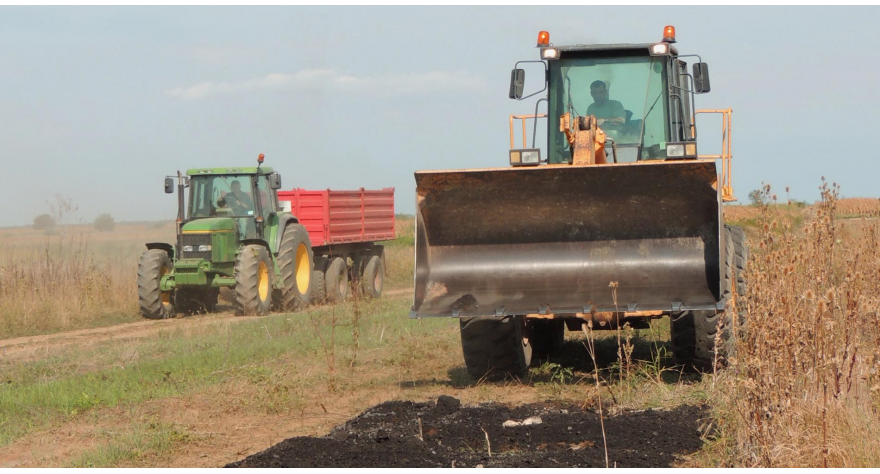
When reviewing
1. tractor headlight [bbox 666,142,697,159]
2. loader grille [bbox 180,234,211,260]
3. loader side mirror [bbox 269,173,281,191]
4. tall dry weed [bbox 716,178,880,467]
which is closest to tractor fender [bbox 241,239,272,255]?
loader grille [bbox 180,234,211,260]

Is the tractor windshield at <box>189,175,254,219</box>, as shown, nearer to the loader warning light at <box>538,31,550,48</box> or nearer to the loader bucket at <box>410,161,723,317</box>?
the loader warning light at <box>538,31,550,48</box>

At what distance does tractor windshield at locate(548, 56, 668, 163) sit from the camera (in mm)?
8812

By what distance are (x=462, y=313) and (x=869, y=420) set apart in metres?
3.20

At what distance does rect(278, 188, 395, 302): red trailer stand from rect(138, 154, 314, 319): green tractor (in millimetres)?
985

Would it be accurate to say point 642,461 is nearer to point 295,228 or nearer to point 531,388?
point 531,388

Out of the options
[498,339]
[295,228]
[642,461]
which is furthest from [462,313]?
[295,228]

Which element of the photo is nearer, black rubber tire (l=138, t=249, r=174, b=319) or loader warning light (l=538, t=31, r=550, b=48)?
loader warning light (l=538, t=31, r=550, b=48)

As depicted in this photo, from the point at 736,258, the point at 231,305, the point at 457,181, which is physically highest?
the point at 457,181

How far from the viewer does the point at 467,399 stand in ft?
23.6

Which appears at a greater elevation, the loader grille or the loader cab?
the loader cab

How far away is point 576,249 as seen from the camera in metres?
7.53

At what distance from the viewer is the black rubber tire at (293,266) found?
51.7 feet

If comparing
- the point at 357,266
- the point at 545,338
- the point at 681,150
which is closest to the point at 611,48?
the point at 681,150

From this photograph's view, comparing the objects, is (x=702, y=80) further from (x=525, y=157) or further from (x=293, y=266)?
(x=293, y=266)
